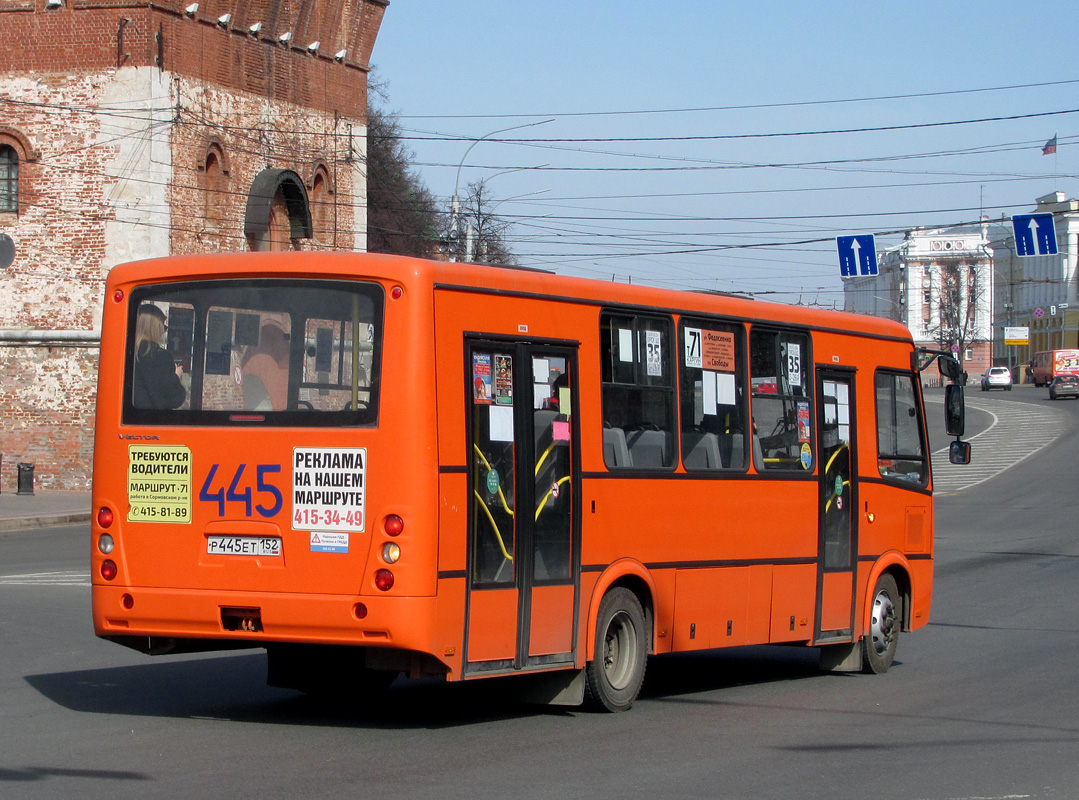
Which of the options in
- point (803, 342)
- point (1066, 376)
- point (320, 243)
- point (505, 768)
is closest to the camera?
point (505, 768)

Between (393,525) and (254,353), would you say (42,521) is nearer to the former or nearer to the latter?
(254,353)

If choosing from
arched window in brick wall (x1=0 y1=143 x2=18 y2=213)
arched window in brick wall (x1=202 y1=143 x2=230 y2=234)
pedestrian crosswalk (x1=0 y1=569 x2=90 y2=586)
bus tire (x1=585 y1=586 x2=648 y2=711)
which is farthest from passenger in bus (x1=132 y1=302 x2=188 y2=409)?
arched window in brick wall (x1=0 y1=143 x2=18 y2=213)

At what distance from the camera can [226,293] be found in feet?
27.1

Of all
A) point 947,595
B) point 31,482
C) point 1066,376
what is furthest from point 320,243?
point 1066,376

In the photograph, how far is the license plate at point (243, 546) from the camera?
25.9 ft

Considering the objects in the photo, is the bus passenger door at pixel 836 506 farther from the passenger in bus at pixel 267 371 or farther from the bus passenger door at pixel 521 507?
the passenger in bus at pixel 267 371

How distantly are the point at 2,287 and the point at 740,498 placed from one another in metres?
26.3

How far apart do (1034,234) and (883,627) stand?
28791mm

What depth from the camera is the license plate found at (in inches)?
311

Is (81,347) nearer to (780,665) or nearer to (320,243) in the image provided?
(320,243)

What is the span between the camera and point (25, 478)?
1215 inches

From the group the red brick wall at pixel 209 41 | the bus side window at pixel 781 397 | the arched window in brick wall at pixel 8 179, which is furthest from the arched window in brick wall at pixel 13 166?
the bus side window at pixel 781 397

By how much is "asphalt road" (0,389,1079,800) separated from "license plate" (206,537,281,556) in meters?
0.99

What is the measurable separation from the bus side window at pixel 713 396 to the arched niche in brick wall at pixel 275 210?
25989mm
